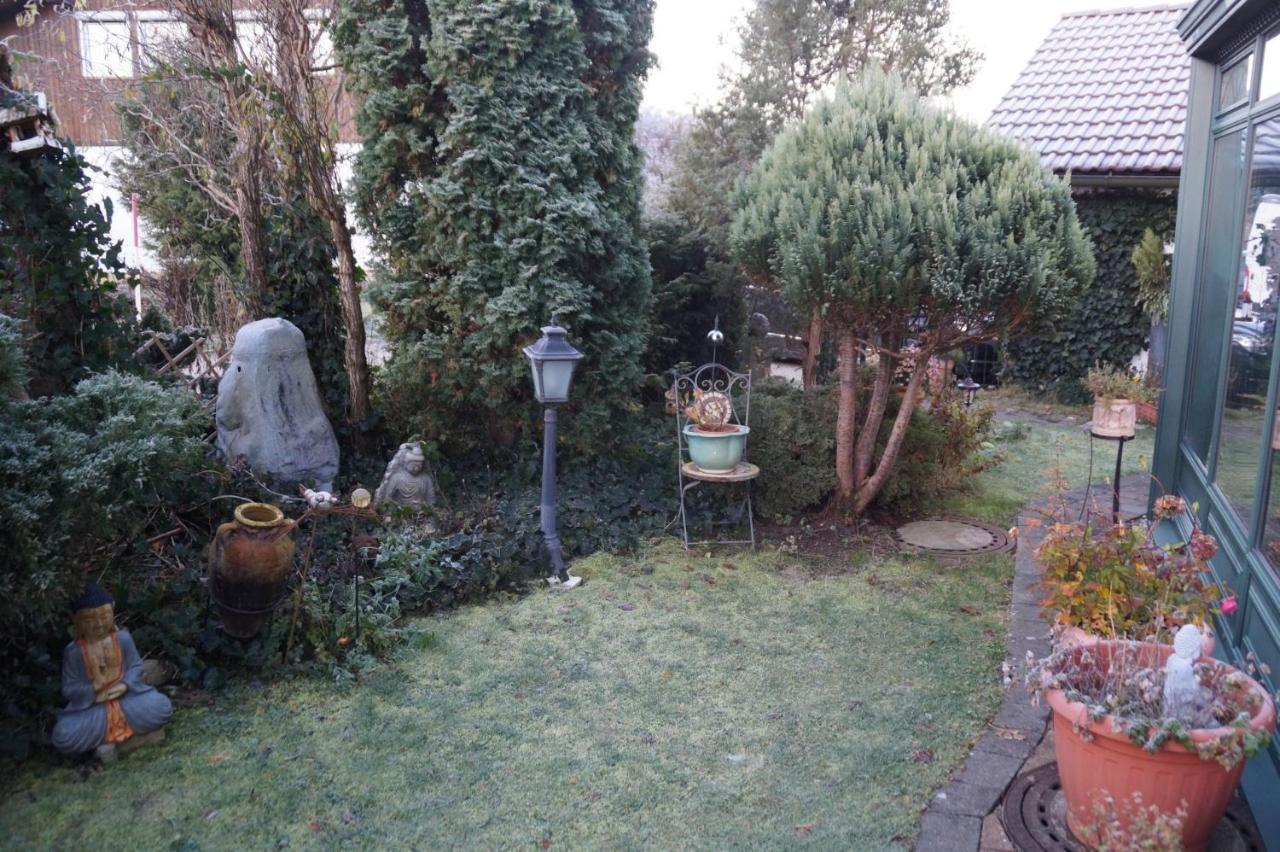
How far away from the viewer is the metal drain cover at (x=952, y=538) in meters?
5.93

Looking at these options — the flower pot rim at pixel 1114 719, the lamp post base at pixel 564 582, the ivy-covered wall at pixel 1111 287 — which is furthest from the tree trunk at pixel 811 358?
the flower pot rim at pixel 1114 719

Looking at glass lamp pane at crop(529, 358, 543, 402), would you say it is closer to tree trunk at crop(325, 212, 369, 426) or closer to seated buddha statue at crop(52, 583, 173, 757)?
tree trunk at crop(325, 212, 369, 426)

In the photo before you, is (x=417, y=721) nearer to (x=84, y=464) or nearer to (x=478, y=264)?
(x=84, y=464)

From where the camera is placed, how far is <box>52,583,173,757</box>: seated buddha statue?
10.9 feet

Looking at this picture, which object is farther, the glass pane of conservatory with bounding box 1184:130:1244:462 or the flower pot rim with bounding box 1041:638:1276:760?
the glass pane of conservatory with bounding box 1184:130:1244:462

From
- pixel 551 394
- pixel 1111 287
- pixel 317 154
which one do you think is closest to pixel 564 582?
pixel 551 394

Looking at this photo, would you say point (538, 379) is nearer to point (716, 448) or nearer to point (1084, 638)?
point (716, 448)

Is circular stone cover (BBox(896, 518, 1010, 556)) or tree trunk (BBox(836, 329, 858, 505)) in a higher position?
tree trunk (BBox(836, 329, 858, 505))

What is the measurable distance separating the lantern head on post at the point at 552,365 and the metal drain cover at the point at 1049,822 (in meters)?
3.17

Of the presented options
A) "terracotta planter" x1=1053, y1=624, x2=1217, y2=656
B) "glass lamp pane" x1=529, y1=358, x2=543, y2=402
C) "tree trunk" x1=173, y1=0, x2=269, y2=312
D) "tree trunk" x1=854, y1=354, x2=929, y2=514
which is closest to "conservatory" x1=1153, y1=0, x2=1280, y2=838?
"terracotta planter" x1=1053, y1=624, x2=1217, y2=656

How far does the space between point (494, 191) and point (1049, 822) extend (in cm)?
490

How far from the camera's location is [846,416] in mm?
6168

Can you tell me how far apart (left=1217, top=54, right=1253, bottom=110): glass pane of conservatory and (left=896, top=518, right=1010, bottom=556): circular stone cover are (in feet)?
9.46

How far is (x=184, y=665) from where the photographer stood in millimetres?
3916
